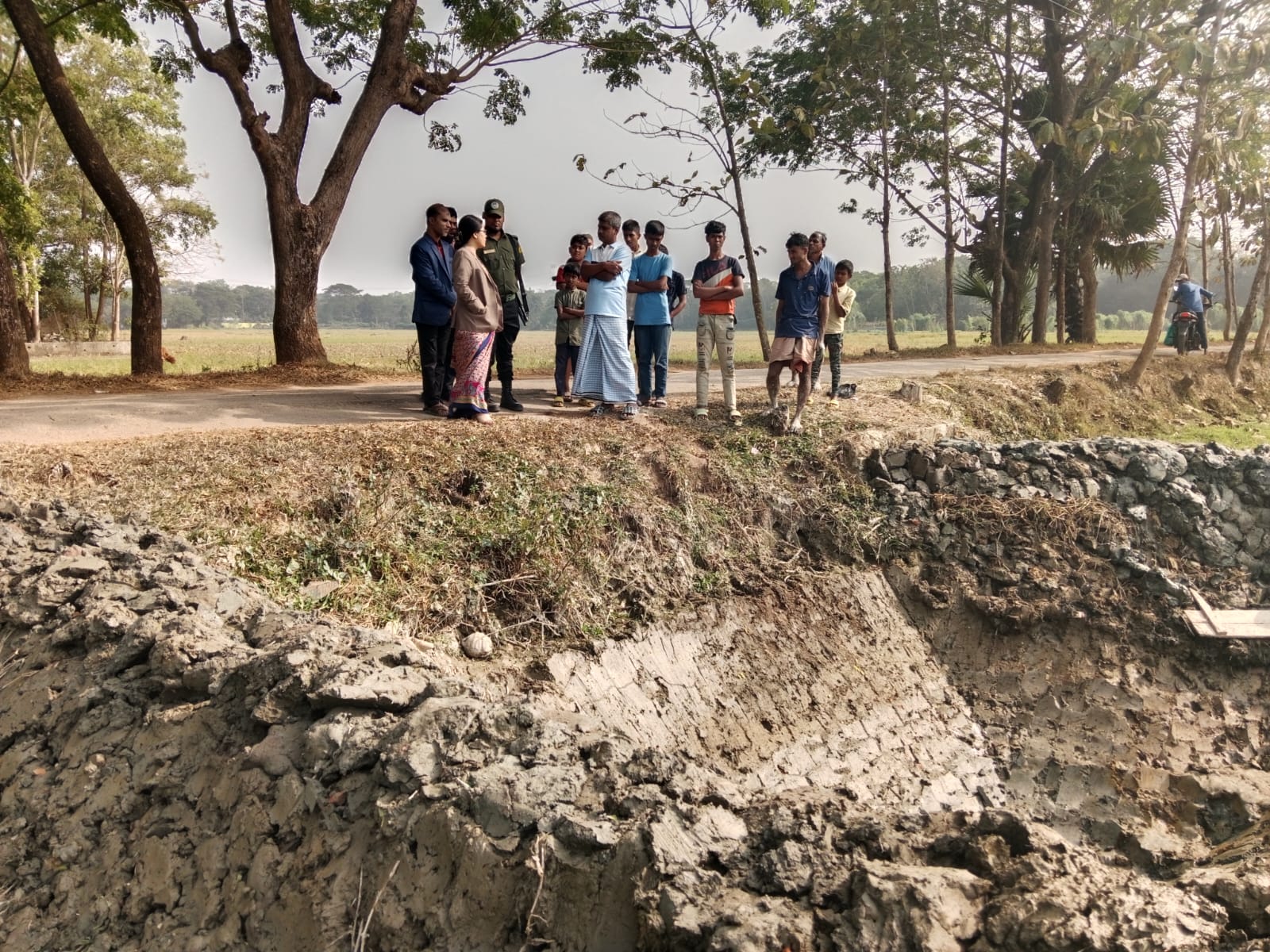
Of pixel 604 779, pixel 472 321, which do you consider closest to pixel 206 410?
pixel 472 321

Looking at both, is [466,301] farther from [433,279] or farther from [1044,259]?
[1044,259]

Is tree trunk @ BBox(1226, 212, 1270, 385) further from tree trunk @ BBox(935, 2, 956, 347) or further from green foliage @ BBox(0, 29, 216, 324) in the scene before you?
green foliage @ BBox(0, 29, 216, 324)

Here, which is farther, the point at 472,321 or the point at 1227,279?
A: the point at 1227,279

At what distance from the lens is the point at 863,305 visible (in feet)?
218

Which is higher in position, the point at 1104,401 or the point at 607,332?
the point at 607,332

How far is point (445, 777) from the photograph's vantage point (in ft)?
9.15

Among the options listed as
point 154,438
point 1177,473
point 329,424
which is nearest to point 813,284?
point 1177,473

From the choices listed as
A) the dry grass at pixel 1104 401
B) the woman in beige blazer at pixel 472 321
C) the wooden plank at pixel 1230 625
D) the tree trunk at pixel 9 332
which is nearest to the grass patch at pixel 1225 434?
the dry grass at pixel 1104 401

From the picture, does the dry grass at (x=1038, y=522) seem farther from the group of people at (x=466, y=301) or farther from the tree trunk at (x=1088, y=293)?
the tree trunk at (x=1088, y=293)

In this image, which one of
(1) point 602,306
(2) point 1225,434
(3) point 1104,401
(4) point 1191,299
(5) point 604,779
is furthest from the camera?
(4) point 1191,299

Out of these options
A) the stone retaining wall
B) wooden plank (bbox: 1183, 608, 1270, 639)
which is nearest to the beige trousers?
the stone retaining wall

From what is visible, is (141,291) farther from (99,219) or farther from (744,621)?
(99,219)

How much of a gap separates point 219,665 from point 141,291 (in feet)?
31.7

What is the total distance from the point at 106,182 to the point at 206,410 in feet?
16.5
